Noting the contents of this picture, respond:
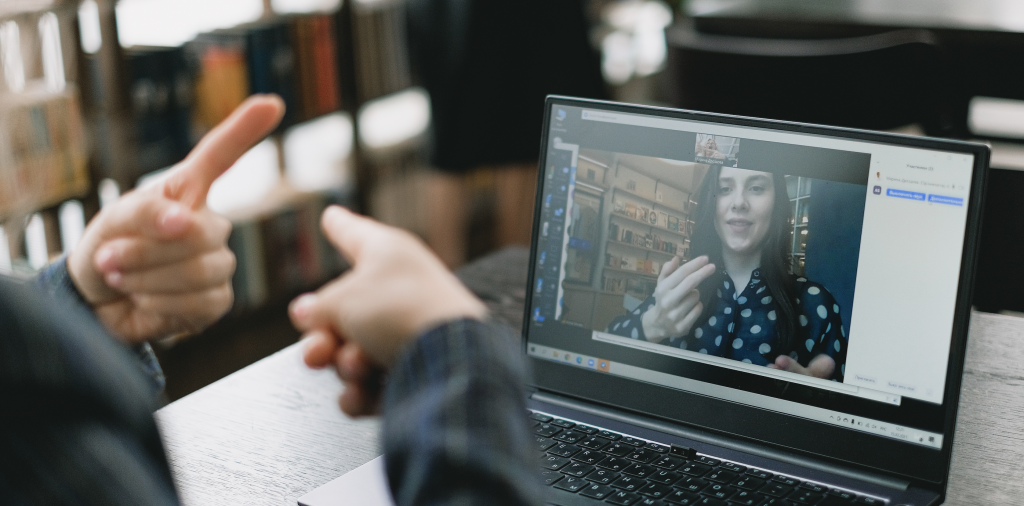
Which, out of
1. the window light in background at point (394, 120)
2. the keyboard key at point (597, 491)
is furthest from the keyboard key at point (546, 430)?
the window light in background at point (394, 120)

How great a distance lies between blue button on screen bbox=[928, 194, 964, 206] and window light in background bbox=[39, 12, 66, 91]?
2.04 meters

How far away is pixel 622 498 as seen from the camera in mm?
822

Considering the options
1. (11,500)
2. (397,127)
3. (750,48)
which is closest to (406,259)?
(11,500)

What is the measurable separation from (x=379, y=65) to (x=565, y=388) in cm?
240

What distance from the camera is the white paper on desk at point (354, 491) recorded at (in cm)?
85

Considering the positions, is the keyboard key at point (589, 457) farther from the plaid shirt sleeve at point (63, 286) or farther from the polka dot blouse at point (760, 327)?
the plaid shirt sleeve at point (63, 286)

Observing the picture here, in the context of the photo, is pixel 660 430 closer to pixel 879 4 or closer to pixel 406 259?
pixel 406 259

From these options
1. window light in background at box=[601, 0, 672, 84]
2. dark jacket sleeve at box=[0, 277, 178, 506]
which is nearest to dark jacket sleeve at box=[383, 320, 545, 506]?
dark jacket sleeve at box=[0, 277, 178, 506]

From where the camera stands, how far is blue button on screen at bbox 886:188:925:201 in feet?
A: 2.74

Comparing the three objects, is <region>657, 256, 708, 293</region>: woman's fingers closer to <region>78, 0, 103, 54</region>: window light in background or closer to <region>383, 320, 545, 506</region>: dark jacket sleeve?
<region>383, 320, 545, 506</region>: dark jacket sleeve

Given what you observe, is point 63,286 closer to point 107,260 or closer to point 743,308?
point 107,260

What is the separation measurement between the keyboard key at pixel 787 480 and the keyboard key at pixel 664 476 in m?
0.09

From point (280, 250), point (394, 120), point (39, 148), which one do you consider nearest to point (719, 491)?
point (39, 148)

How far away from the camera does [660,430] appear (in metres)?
0.95
